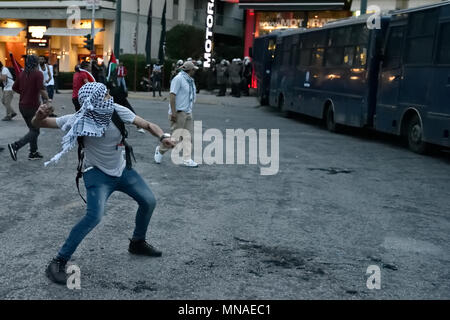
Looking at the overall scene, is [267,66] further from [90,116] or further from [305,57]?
[90,116]

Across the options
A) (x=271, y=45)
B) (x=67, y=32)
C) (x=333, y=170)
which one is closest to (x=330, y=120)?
(x=333, y=170)

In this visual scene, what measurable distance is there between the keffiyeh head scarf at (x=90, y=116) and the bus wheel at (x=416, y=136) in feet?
33.1

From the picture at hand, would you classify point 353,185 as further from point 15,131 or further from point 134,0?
point 134,0

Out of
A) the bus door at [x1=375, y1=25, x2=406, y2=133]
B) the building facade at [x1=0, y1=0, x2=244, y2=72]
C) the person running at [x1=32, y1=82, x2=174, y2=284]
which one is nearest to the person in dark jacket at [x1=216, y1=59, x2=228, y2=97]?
the building facade at [x1=0, y1=0, x2=244, y2=72]

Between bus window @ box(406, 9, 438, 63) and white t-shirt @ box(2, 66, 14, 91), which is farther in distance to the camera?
white t-shirt @ box(2, 66, 14, 91)

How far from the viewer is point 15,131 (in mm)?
15148

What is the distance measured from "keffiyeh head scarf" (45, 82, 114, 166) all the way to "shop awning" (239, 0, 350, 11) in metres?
35.2

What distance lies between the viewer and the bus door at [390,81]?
14984mm

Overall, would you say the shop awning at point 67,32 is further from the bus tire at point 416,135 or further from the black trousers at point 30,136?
the black trousers at point 30,136

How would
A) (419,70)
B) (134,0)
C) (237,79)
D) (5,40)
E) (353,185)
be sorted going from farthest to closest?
(5,40) → (134,0) → (237,79) → (419,70) → (353,185)

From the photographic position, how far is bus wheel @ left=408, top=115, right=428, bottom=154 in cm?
1390

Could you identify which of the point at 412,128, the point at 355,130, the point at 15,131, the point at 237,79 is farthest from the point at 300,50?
the point at 237,79

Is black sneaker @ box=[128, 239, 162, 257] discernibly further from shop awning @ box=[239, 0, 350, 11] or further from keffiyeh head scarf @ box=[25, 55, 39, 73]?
shop awning @ box=[239, 0, 350, 11]
